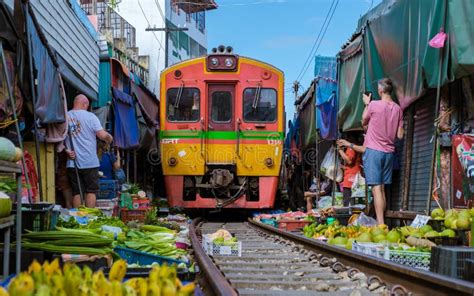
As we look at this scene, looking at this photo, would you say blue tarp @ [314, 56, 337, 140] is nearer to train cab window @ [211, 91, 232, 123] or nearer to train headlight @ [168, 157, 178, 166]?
train cab window @ [211, 91, 232, 123]

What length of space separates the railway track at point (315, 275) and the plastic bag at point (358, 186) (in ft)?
10.2

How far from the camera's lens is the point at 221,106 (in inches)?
483

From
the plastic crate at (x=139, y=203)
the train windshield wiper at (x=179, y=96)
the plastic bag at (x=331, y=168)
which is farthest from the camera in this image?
the train windshield wiper at (x=179, y=96)

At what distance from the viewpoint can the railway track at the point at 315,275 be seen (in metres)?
3.61

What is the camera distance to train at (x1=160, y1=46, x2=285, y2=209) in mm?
11805

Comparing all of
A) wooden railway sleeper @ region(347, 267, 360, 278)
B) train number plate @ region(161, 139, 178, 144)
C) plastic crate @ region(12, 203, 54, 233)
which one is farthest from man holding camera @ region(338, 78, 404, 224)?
train number plate @ region(161, 139, 178, 144)

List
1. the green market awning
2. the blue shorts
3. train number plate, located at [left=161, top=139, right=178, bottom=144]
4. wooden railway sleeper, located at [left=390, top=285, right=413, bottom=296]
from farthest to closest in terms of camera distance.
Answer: train number plate, located at [left=161, top=139, right=178, bottom=144], the blue shorts, the green market awning, wooden railway sleeper, located at [left=390, top=285, right=413, bottom=296]

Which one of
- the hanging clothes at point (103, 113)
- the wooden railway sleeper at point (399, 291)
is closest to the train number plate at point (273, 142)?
the hanging clothes at point (103, 113)

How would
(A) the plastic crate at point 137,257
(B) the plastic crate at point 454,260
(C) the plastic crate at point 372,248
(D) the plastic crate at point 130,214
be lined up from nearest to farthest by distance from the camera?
(B) the plastic crate at point 454,260 → (A) the plastic crate at point 137,257 → (C) the plastic crate at point 372,248 → (D) the plastic crate at point 130,214

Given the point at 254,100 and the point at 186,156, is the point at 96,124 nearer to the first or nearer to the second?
the point at 186,156

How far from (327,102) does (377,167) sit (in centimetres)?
482

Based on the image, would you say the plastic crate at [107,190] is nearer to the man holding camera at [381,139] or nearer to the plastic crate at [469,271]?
the man holding camera at [381,139]

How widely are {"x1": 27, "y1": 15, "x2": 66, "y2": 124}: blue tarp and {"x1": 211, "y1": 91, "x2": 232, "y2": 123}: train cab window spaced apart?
5.03 metres

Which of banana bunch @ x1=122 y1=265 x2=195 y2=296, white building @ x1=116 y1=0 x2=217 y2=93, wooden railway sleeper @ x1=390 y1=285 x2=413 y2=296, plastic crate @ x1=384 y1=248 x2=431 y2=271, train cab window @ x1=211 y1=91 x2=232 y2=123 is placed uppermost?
white building @ x1=116 y1=0 x2=217 y2=93
